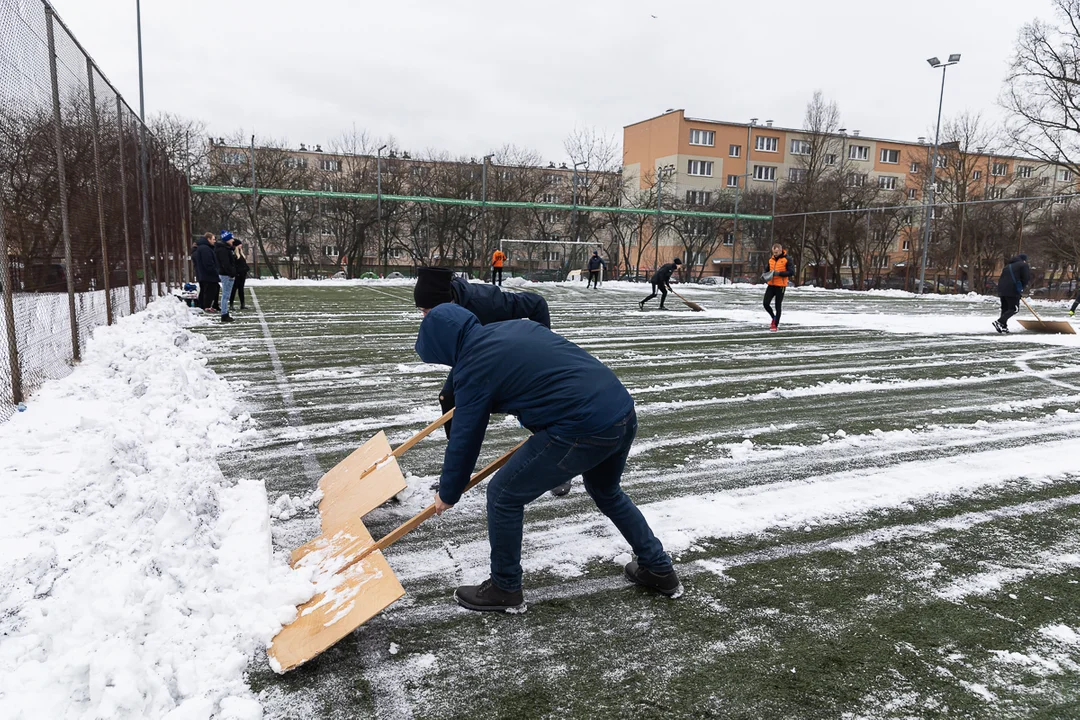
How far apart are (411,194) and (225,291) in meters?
30.3

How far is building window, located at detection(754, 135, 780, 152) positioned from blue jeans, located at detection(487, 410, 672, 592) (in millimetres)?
63798

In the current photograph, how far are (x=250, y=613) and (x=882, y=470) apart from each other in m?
4.52

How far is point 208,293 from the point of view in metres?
14.7

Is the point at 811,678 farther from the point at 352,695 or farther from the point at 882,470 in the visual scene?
the point at 882,470

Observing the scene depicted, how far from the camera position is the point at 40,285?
5.93 m

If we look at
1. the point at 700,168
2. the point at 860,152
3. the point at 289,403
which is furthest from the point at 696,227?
the point at 289,403

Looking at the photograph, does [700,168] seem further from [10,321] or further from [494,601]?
[494,601]

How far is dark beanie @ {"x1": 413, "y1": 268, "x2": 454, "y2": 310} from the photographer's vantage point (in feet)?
13.8

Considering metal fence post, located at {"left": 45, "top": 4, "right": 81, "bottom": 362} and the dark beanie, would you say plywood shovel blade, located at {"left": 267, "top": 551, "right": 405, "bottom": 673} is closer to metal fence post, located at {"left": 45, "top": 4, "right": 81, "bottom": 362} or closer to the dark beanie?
the dark beanie

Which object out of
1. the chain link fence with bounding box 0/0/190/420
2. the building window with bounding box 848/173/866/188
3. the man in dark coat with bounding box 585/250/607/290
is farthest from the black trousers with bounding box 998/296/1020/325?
the building window with bounding box 848/173/866/188

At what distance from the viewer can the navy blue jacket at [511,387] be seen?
270 centimetres

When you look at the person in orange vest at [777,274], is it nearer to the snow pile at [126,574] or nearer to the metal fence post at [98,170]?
the metal fence post at [98,170]

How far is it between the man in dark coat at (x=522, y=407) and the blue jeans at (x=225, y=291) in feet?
41.5

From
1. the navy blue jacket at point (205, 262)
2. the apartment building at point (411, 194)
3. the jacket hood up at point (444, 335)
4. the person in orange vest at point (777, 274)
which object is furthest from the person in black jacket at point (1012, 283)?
the apartment building at point (411, 194)
